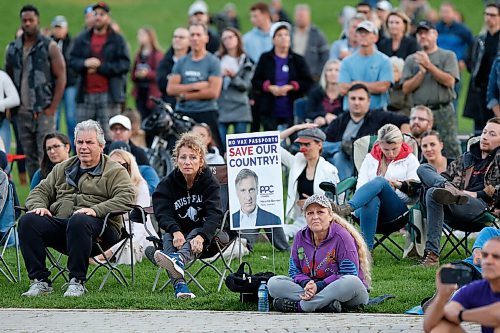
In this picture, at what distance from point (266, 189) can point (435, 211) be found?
1747 mm

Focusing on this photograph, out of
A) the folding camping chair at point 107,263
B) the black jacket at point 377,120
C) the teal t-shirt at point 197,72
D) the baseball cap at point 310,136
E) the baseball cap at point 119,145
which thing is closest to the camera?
the folding camping chair at point 107,263

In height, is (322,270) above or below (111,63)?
below

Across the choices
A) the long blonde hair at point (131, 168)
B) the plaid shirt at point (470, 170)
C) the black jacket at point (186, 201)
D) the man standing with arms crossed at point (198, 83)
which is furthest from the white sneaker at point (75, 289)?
the man standing with arms crossed at point (198, 83)

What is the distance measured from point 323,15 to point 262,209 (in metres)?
30.3

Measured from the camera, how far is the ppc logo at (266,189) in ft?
41.1

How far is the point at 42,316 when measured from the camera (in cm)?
1100

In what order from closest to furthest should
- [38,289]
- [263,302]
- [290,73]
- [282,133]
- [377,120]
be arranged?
1. [263,302]
2. [38,289]
3. [377,120]
4. [282,133]
5. [290,73]

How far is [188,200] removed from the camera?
1246 centimetres

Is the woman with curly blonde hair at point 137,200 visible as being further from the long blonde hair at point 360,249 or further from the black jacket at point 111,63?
the black jacket at point 111,63

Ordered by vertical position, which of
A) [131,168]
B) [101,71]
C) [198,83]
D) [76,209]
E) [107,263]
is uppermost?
[101,71]

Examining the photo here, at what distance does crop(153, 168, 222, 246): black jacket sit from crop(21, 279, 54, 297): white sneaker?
1.18 metres

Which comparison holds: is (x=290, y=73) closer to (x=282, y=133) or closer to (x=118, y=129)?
(x=282, y=133)

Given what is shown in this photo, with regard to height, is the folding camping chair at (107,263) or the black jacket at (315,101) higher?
the black jacket at (315,101)

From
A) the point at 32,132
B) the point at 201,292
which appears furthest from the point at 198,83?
the point at 201,292
